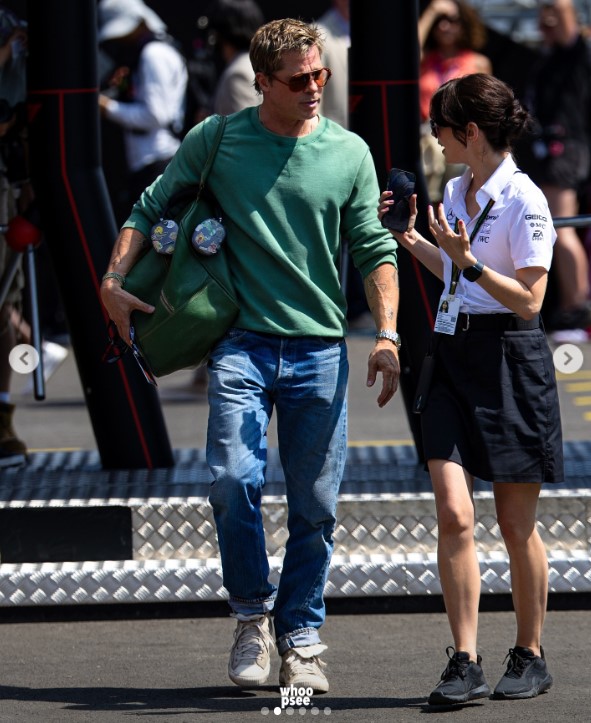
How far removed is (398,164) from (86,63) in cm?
123

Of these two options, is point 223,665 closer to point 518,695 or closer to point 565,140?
point 518,695

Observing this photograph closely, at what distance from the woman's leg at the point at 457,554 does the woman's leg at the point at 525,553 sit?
0.45 feet

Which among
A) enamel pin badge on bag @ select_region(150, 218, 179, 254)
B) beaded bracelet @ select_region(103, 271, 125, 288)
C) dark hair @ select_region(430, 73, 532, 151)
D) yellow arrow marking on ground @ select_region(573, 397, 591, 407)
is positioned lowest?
yellow arrow marking on ground @ select_region(573, 397, 591, 407)

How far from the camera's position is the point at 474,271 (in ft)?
13.5

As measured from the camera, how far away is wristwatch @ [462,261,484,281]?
4.11 metres

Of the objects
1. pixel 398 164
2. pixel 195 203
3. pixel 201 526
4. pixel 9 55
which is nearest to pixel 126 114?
pixel 9 55

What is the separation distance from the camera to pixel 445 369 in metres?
4.36

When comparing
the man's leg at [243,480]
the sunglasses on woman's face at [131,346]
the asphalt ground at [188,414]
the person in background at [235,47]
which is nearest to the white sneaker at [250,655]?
the man's leg at [243,480]

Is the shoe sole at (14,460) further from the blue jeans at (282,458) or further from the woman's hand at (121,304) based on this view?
the blue jeans at (282,458)

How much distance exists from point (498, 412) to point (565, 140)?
7.15m

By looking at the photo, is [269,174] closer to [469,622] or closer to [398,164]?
[469,622]

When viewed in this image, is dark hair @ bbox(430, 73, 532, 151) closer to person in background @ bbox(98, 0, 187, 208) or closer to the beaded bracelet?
the beaded bracelet

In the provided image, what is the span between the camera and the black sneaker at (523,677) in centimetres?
433

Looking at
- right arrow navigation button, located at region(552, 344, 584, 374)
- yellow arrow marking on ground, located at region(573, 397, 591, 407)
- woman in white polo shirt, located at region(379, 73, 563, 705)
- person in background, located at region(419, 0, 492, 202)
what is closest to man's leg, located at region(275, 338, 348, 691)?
woman in white polo shirt, located at region(379, 73, 563, 705)
